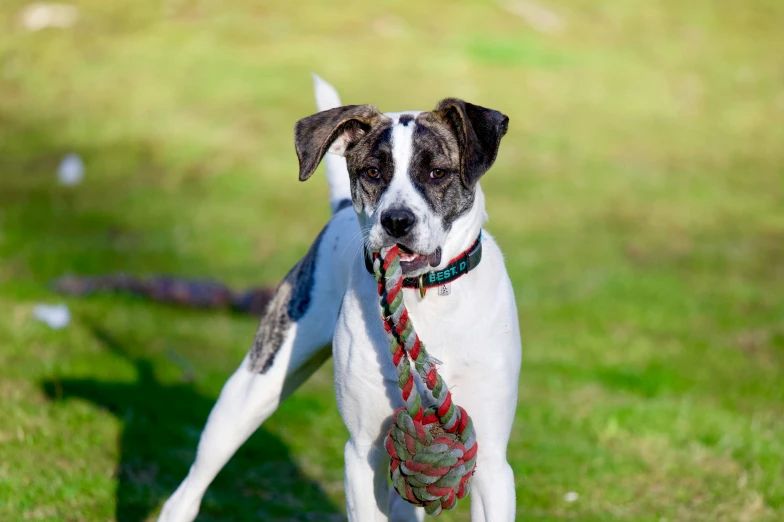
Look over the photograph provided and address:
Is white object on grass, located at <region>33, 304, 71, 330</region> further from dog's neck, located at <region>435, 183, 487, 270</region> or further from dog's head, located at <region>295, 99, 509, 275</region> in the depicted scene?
dog's neck, located at <region>435, 183, 487, 270</region>

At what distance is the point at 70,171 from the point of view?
1444 centimetres

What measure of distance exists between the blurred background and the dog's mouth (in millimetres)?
2286

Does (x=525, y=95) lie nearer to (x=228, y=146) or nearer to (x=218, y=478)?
(x=228, y=146)

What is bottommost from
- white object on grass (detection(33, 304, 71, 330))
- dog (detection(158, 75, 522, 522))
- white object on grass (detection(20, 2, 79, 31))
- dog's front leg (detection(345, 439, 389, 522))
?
white object on grass (detection(20, 2, 79, 31))

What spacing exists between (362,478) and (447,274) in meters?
0.89

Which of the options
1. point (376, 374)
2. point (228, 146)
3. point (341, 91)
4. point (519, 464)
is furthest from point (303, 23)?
point (376, 374)

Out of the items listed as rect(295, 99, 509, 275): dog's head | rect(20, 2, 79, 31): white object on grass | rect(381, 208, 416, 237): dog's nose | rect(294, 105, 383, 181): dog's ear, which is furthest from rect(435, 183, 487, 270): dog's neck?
rect(20, 2, 79, 31): white object on grass

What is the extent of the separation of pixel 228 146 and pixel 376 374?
1193cm

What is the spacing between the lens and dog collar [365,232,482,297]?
13.3 feet

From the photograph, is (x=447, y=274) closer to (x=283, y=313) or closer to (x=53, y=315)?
(x=283, y=313)

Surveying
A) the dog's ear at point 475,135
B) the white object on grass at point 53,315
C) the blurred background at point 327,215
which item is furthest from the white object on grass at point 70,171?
the dog's ear at point 475,135

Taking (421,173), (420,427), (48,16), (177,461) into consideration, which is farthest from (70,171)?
(420,427)

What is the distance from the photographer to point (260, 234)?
41.4ft

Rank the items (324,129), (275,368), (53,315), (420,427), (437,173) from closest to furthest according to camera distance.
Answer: (420,427) < (437,173) < (324,129) < (275,368) < (53,315)
